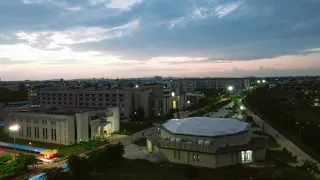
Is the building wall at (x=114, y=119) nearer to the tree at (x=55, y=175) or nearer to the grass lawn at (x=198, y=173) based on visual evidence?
the grass lawn at (x=198, y=173)

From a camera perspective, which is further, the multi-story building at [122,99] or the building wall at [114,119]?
the multi-story building at [122,99]

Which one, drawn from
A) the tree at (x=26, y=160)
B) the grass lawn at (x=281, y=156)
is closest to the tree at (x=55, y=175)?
the tree at (x=26, y=160)

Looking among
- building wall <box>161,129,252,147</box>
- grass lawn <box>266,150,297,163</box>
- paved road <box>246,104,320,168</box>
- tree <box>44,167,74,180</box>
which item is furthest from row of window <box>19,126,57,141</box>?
paved road <box>246,104,320,168</box>

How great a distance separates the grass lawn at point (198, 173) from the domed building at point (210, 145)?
1342 millimetres

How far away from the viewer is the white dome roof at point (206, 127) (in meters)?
30.6

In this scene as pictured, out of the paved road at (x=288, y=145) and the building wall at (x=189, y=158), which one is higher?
the building wall at (x=189, y=158)

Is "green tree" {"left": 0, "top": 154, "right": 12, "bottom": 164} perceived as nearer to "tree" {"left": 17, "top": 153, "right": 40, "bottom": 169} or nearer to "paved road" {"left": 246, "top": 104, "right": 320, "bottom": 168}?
"tree" {"left": 17, "top": 153, "right": 40, "bottom": 169}

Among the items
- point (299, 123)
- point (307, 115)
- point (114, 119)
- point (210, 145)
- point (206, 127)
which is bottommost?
point (307, 115)

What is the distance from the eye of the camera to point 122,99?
66312mm

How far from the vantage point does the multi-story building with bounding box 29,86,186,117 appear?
218ft

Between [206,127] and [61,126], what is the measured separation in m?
19.8

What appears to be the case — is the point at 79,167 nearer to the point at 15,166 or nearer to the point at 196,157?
the point at 15,166

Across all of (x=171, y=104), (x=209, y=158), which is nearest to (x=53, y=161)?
(x=209, y=158)

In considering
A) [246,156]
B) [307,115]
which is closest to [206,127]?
[246,156]
